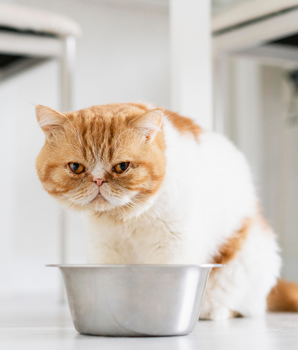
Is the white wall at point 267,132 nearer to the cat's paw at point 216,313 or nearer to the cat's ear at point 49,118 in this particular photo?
the cat's paw at point 216,313

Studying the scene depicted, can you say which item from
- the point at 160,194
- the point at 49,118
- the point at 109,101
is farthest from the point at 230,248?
the point at 109,101

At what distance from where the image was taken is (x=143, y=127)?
95 centimetres

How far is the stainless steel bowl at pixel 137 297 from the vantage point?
794 millimetres

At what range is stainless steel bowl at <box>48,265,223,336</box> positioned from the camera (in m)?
0.79

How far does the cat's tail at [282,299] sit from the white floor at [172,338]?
0.12 metres

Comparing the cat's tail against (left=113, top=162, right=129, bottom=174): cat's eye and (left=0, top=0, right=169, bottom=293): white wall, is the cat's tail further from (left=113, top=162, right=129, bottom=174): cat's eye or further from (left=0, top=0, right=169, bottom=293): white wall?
(left=0, top=0, right=169, bottom=293): white wall

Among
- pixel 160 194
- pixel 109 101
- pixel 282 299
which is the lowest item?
pixel 282 299

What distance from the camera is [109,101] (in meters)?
2.67

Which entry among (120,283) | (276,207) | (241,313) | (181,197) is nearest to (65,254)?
(241,313)

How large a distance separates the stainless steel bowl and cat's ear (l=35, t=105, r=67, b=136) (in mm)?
292

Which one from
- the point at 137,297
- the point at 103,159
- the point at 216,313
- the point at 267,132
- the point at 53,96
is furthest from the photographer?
the point at 267,132

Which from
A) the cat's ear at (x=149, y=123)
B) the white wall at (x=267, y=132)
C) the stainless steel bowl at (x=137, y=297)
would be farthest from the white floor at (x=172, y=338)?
the white wall at (x=267, y=132)

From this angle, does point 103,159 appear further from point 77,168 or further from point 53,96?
point 53,96

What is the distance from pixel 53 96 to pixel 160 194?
176 centimetres
